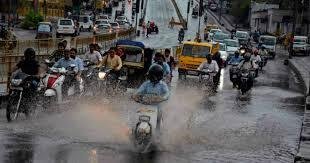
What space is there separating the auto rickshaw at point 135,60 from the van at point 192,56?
658 centimetres

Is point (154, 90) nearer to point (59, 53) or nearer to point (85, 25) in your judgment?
point (59, 53)

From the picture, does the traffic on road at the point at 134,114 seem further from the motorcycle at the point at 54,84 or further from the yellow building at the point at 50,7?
the yellow building at the point at 50,7

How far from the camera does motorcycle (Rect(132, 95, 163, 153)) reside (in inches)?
447

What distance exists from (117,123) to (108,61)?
15.2 feet

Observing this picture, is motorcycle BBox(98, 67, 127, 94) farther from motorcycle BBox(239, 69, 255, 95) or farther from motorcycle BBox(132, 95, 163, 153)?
motorcycle BBox(132, 95, 163, 153)

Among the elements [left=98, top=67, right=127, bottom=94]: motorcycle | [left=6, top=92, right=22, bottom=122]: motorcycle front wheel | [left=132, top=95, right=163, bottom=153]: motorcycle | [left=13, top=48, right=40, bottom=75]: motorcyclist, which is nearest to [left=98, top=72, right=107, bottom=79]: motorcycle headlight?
[left=98, top=67, right=127, bottom=94]: motorcycle

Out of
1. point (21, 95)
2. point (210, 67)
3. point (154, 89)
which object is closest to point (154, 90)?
point (154, 89)

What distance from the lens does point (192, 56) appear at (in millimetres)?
31516

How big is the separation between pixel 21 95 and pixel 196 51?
60.2ft

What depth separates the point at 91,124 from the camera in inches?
567

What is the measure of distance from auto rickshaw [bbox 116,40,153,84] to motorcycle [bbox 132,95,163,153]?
1125 centimetres

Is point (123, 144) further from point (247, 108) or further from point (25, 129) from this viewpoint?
point (247, 108)

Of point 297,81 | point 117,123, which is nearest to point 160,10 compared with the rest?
point 297,81

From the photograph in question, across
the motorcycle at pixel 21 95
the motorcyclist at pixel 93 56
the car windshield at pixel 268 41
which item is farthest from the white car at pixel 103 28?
the motorcycle at pixel 21 95
